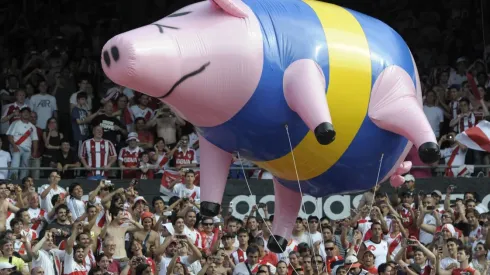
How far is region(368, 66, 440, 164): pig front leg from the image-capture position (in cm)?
984

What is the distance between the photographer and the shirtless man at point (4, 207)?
608 inches

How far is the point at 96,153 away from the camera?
59.2 ft

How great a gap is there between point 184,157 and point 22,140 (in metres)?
2.19

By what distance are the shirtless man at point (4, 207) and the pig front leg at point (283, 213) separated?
526 cm

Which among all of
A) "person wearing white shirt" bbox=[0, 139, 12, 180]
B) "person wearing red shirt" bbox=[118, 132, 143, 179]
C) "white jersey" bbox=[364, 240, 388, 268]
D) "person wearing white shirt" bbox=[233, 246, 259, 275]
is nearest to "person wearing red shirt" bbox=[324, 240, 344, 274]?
"white jersey" bbox=[364, 240, 388, 268]

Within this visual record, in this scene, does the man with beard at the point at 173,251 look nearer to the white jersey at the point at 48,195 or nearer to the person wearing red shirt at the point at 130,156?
the white jersey at the point at 48,195

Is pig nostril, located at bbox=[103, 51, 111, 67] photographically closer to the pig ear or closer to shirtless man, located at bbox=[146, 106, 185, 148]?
the pig ear

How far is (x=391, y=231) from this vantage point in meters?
16.2

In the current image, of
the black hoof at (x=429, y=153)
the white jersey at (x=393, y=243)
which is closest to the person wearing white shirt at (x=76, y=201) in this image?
the white jersey at (x=393, y=243)

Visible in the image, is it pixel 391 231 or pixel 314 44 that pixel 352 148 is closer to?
pixel 314 44

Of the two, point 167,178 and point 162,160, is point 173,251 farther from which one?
point 162,160

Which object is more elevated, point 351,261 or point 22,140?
point 22,140

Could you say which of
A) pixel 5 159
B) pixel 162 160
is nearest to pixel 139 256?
pixel 162 160

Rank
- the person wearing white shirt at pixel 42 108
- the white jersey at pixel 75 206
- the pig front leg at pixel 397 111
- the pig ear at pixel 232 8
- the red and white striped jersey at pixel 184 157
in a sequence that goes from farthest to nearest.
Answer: the person wearing white shirt at pixel 42 108, the red and white striped jersey at pixel 184 157, the white jersey at pixel 75 206, the pig front leg at pixel 397 111, the pig ear at pixel 232 8
